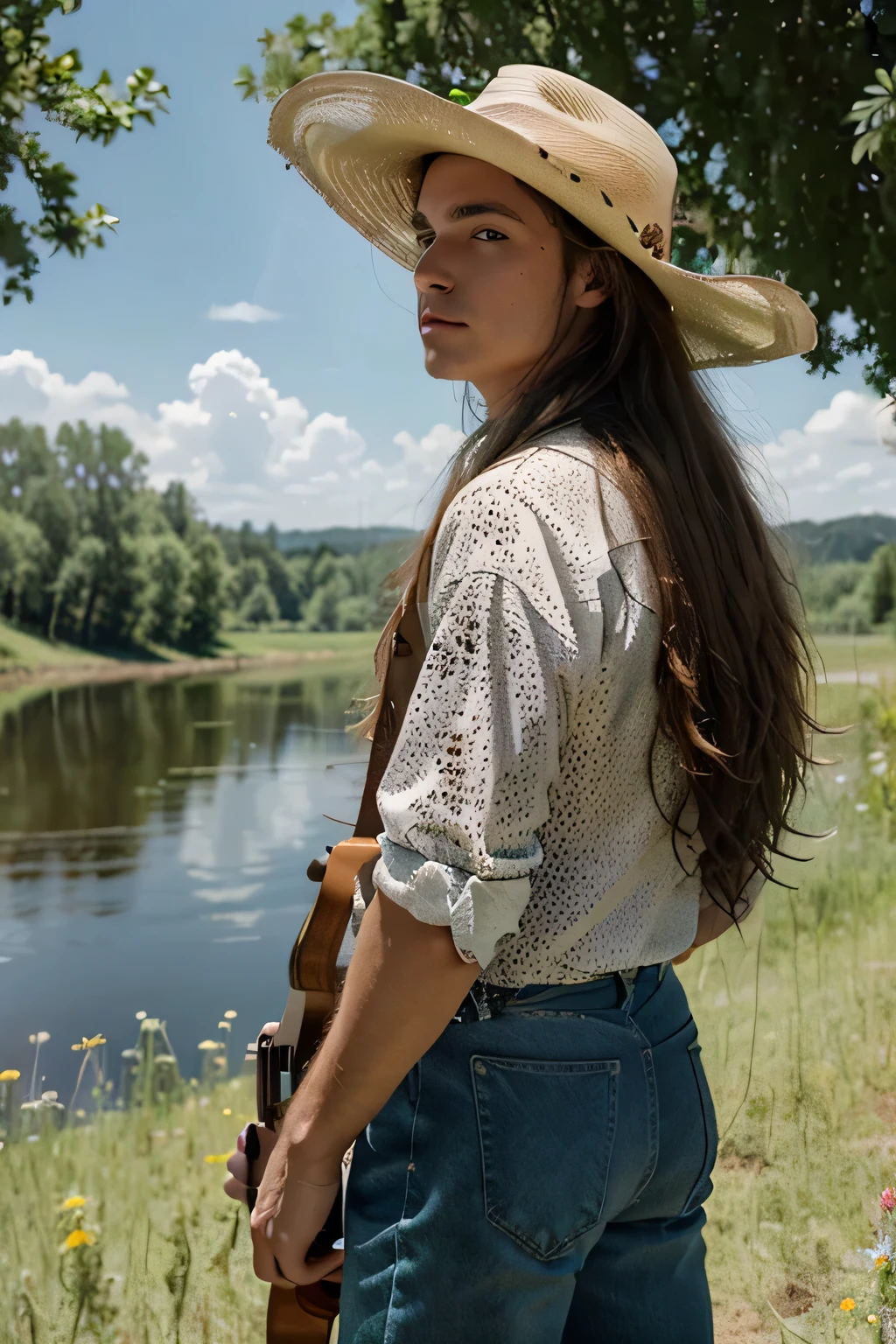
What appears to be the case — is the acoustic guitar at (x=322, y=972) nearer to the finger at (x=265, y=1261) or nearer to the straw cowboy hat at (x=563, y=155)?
the finger at (x=265, y=1261)

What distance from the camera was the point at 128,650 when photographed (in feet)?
14.7

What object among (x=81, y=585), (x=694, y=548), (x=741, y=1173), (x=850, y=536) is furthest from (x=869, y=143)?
(x=81, y=585)

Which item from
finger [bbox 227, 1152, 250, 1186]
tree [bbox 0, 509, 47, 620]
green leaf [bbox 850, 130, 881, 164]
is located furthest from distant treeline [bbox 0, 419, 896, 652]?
finger [bbox 227, 1152, 250, 1186]

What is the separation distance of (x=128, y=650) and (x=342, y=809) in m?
1.08

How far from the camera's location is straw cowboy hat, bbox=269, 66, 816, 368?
1.04m

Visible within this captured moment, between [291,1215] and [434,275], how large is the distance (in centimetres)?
85

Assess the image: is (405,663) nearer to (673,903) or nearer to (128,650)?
(673,903)

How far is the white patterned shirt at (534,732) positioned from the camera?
0.84 m

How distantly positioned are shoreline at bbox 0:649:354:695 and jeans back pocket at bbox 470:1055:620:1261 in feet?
11.7

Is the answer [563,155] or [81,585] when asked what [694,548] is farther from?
[81,585]

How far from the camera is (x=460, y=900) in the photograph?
0.82m

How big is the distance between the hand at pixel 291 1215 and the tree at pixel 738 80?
197 cm

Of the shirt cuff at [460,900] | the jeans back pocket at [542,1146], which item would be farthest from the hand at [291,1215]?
the shirt cuff at [460,900]

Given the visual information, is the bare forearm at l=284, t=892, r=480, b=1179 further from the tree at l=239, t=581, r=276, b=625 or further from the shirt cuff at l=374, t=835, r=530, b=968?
the tree at l=239, t=581, r=276, b=625
